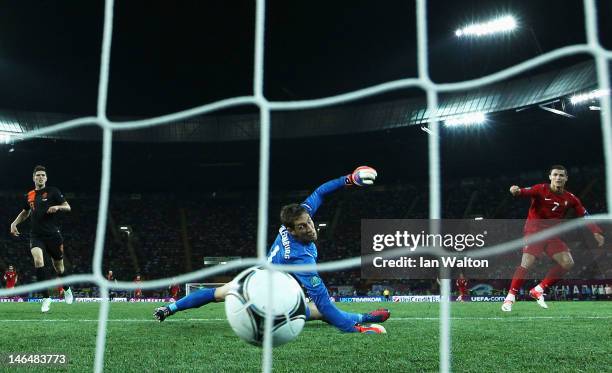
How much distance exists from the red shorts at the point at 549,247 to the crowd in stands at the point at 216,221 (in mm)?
15062

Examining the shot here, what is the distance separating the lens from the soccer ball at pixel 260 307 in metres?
2.73

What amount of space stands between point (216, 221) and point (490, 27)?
15.6m

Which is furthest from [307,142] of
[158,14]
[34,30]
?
[34,30]

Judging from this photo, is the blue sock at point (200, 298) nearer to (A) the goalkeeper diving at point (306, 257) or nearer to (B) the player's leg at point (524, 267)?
(A) the goalkeeper diving at point (306, 257)

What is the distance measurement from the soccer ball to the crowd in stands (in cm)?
1883

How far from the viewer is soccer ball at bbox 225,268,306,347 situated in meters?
2.73

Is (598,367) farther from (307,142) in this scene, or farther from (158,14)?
(307,142)

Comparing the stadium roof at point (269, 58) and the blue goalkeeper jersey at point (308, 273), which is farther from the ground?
the stadium roof at point (269, 58)

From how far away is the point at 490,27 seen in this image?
14203mm

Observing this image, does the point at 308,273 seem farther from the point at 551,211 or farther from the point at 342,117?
the point at 342,117

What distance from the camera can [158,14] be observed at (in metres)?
14.8

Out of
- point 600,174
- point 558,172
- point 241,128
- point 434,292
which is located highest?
point 241,128

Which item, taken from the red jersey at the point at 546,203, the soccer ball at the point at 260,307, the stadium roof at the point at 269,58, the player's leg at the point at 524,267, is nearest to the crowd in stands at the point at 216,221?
the stadium roof at the point at 269,58

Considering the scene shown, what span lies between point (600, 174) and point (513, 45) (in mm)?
8074
